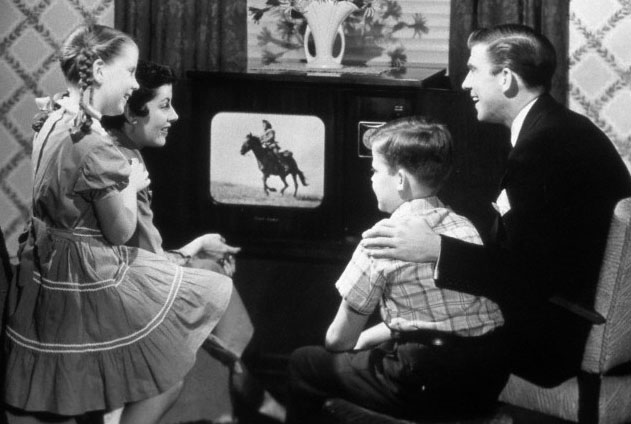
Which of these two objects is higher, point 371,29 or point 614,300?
point 371,29

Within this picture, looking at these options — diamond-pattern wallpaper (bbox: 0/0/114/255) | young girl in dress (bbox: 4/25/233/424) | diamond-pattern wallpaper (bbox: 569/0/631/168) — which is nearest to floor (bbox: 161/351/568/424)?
young girl in dress (bbox: 4/25/233/424)

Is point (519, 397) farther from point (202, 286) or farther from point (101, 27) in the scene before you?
point (101, 27)

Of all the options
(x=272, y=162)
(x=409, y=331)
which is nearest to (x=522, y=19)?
(x=272, y=162)

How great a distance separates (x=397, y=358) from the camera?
7.59 feet

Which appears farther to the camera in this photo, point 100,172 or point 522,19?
point 522,19

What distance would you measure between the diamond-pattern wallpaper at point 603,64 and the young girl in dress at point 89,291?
→ 2122 mm

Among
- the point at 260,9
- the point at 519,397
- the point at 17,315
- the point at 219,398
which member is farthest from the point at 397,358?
the point at 260,9

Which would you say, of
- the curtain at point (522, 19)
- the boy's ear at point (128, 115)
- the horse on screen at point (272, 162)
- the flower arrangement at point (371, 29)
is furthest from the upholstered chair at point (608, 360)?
the flower arrangement at point (371, 29)

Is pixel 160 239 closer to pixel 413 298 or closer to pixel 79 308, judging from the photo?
pixel 79 308

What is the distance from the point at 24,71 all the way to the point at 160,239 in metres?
2.02

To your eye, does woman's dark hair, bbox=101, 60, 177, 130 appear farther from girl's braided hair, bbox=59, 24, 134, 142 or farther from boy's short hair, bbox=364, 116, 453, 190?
boy's short hair, bbox=364, 116, 453, 190

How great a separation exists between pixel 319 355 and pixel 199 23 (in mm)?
2121

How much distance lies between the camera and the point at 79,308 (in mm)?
2576

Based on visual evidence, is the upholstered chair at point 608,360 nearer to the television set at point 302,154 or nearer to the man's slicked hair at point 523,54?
the man's slicked hair at point 523,54
